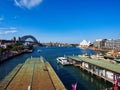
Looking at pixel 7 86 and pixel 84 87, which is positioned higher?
pixel 7 86

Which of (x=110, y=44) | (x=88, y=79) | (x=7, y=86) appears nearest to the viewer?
(x=7, y=86)

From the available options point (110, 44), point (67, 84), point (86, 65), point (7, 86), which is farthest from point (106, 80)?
point (110, 44)

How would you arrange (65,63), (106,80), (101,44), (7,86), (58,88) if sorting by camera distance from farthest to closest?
1. (101,44)
2. (65,63)
3. (106,80)
4. (7,86)
5. (58,88)

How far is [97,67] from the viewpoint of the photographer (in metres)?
31.0

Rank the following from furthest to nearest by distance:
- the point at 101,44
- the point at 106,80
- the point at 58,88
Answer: the point at 101,44, the point at 106,80, the point at 58,88

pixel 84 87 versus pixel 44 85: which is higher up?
pixel 44 85

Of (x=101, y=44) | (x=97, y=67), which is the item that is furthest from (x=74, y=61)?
(x=101, y=44)

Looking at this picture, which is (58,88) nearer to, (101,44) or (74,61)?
(74,61)

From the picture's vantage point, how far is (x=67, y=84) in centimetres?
2622

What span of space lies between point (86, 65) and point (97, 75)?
7292 mm

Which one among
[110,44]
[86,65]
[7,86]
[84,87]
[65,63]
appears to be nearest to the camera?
[7,86]

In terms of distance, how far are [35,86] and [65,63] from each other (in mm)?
27988

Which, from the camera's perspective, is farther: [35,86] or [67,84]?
[67,84]

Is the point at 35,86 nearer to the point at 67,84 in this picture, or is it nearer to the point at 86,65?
the point at 67,84
